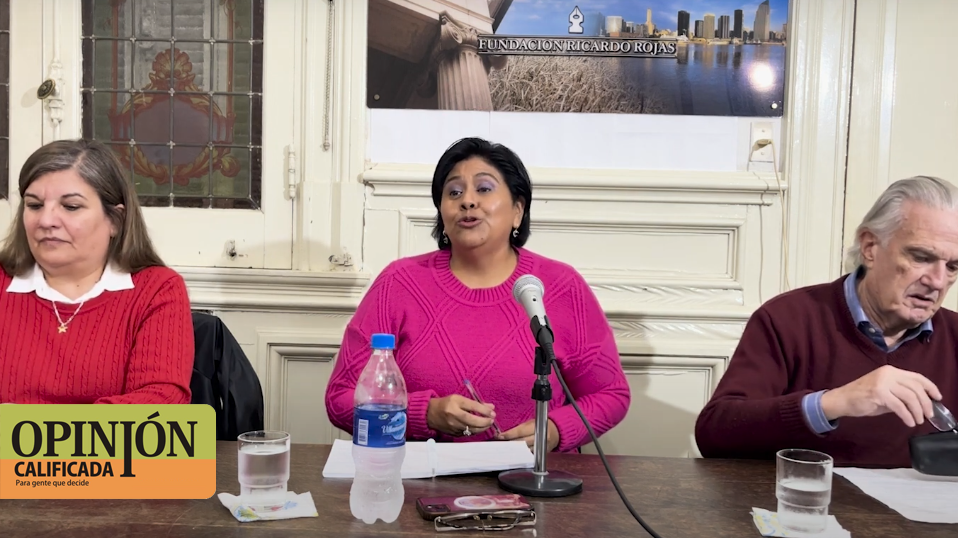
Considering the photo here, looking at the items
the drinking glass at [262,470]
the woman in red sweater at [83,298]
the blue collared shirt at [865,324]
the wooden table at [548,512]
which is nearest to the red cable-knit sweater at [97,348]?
the woman in red sweater at [83,298]

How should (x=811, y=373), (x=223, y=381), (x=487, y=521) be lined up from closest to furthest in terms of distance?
(x=487, y=521) < (x=811, y=373) < (x=223, y=381)

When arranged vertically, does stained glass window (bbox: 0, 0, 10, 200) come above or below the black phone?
above

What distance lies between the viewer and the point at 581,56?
254 centimetres

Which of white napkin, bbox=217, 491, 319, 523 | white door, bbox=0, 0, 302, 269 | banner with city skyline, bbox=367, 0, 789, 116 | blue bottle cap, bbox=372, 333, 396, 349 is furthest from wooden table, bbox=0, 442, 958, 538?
banner with city skyline, bbox=367, 0, 789, 116

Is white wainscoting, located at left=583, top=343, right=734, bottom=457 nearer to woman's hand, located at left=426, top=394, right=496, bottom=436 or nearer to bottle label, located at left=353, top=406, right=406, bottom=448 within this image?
woman's hand, located at left=426, top=394, right=496, bottom=436

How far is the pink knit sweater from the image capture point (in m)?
1.95

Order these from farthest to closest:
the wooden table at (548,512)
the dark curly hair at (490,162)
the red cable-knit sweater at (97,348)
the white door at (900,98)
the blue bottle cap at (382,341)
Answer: the white door at (900,98) < the dark curly hair at (490,162) < the red cable-knit sweater at (97,348) < the blue bottle cap at (382,341) < the wooden table at (548,512)

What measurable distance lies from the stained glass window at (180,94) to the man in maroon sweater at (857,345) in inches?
61.6

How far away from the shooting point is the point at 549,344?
1254mm

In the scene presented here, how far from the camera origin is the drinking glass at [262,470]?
127cm

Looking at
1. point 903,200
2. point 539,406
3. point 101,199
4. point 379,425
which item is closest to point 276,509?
point 379,425

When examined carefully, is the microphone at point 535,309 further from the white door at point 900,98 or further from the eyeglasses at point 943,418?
the white door at point 900,98

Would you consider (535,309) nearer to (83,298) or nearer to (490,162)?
(490,162)

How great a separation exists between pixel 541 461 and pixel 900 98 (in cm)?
178
